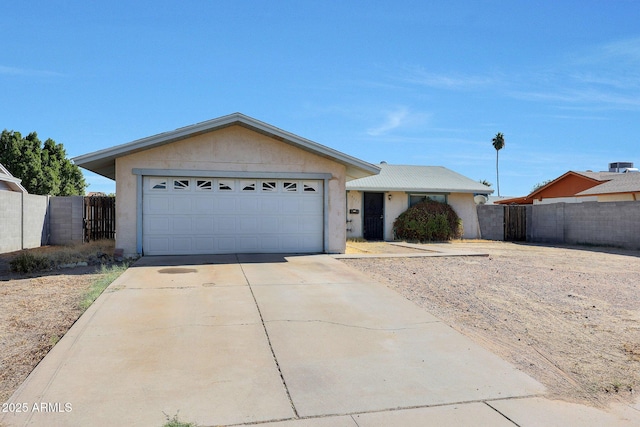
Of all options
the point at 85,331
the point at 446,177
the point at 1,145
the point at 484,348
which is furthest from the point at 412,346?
the point at 1,145

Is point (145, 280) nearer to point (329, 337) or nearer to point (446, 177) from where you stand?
point (329, 337)

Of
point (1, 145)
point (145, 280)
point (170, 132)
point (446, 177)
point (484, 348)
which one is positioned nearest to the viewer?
point (484, 348)

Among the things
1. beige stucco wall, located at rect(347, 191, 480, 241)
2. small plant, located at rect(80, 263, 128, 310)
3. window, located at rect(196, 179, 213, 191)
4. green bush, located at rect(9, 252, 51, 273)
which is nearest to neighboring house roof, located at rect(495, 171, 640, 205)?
beige stucco wall, located at rect(347, 191, 480, 241)

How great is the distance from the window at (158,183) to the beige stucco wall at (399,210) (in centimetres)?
1012

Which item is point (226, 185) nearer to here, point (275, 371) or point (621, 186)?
point (275, 371)

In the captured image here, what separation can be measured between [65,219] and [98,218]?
1186 mm

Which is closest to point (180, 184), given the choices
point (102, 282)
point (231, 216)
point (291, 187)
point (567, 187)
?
point (231, 216)

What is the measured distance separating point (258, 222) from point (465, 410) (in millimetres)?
9959

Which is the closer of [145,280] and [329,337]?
[329,337]

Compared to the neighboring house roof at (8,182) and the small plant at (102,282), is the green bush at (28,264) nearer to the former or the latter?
the small plant at (102,282)

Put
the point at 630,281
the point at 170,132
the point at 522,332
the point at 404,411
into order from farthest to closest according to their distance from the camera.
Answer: the point at 170,132, the point at 630,281, the point at 522,332, the point at 404,411

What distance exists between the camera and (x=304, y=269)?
10.4 metres

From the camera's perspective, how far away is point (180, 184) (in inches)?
502

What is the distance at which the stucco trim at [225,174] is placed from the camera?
12.4m
